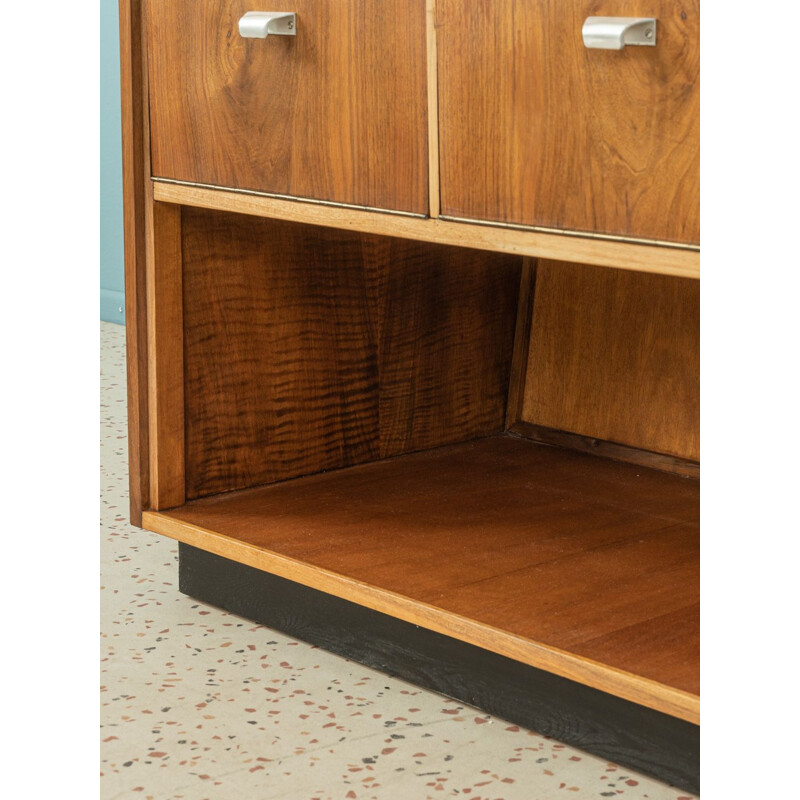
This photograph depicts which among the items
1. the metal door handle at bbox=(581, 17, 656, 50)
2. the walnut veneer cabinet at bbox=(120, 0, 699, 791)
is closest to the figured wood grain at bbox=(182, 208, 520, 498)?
the walnut veneer cabinet at bbox=(120, 0, 699, 791)

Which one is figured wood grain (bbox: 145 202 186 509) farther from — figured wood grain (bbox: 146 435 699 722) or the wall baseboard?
the wall baseboard

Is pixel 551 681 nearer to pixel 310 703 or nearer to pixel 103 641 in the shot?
pixel 310 703

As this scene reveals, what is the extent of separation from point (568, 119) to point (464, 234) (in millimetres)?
133

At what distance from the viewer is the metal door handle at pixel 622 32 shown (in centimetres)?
83

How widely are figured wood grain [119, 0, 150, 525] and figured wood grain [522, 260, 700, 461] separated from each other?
0.56 m

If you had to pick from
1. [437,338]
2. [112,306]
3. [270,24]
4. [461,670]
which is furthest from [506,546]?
[112,306]

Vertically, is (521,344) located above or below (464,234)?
below

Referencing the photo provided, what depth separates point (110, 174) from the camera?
3.15m

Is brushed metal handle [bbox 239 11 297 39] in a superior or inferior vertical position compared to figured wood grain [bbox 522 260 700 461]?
superior

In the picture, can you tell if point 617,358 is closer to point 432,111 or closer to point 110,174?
point 432,111

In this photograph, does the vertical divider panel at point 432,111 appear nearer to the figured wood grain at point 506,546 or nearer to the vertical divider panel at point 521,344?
the figured wood grain at point 506,546

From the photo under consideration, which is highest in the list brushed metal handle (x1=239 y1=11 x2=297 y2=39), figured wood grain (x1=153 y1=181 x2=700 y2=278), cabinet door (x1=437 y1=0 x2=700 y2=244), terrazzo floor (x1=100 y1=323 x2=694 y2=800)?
brushed metal handle (x1=239 y1=11 x2=297 y2=39)

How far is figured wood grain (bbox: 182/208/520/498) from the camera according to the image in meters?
1.38
